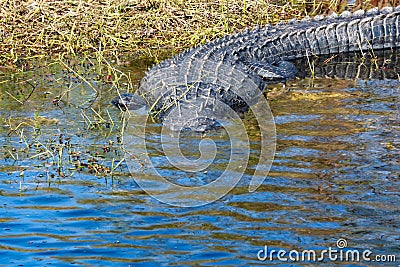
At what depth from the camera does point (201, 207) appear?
491 centimetres

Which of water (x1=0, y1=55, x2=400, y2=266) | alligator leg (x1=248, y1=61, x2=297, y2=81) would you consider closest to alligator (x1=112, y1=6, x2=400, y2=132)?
alligator leg (x1=248, y1=61, x2=297, y2=81)

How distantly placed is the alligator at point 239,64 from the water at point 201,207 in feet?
1.28

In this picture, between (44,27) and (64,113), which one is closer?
(64,113)

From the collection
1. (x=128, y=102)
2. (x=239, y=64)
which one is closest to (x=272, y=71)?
(x=239, y=64)

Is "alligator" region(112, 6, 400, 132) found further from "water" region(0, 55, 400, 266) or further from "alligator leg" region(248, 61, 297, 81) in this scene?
"water" region(0, 55, 400, 266)

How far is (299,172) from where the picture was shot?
17.9 ft

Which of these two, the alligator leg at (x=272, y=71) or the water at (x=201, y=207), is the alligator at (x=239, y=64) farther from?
the water at (x=201, y=207)

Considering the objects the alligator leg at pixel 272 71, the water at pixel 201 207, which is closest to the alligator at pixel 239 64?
the alligator leg at pixel 272 71

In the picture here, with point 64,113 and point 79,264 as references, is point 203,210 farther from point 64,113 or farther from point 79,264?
point 64,113

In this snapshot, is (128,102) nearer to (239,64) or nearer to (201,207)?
(239,64)

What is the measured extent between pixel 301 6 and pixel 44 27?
12.3 feet

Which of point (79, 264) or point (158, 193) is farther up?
point (158, 193)

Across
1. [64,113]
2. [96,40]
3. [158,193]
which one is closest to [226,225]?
[158,193]

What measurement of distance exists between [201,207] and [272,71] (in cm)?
371
